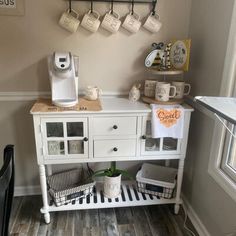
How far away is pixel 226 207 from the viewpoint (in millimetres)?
1474

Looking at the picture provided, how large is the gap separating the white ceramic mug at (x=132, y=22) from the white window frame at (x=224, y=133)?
662 millimetres

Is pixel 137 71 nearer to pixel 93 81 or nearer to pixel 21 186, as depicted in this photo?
pixel 93 81

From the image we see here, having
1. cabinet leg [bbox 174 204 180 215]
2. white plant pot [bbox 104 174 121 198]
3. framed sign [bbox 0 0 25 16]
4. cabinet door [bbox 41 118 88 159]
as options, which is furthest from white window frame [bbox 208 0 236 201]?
framed sign [bbox 0 0 25 16]

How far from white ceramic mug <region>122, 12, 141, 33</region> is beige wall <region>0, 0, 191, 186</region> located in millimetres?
45

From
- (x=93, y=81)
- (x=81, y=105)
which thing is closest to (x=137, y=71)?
(x=93, y=81)

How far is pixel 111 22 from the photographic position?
5.79 ft

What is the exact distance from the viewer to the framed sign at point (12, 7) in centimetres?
168

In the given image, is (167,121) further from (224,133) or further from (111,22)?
(111,22)

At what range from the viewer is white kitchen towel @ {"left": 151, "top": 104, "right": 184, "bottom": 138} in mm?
1648

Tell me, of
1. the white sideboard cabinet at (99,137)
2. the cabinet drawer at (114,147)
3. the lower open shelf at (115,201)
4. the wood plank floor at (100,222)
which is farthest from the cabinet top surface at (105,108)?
the wood plank floor at (100,222)

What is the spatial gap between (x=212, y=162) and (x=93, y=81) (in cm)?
104

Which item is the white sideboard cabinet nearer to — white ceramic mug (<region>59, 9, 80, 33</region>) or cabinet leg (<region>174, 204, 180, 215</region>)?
cabinet leg (<region>174, 204, 180, 215</region>)

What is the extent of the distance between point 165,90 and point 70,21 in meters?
0.82

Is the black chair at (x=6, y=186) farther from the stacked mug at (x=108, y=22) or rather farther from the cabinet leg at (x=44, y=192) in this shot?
the stacked mug at (x=108, y=22)
